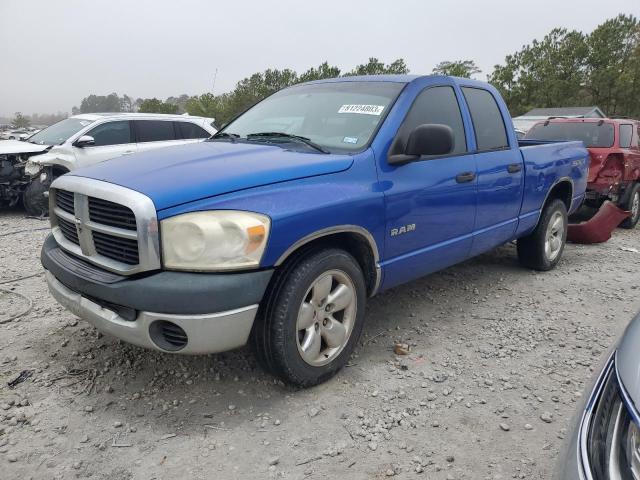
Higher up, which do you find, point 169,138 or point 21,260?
point 169,138

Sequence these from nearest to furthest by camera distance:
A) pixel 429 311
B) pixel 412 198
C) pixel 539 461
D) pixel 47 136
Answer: pixel 539 461 → pixel 412 198 → pixel 429 311 → pixel 47 136

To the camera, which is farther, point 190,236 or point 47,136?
point 47,136

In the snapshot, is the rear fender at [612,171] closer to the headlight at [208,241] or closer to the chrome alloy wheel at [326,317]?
the chrome alloy wheel at [326,317]

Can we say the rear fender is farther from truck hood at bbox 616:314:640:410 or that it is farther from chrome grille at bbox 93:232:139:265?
Result: chrome grille at bbox 93:232:139:265

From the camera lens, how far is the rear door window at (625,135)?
25.7ft

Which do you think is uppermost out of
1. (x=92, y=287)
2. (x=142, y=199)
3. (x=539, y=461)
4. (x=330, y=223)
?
(x=142, y=199)

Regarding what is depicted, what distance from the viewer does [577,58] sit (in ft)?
90.3

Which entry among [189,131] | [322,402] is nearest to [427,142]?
[322,402]

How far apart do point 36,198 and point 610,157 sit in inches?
350

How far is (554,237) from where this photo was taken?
529cm

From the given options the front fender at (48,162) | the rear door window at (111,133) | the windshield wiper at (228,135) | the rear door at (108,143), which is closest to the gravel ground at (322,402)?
the windshield wiper at (228,135)

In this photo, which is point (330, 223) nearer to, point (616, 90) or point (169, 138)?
point (169, 138)

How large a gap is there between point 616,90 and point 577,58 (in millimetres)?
2815

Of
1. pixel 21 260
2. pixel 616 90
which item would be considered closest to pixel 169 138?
pixel 21 260
